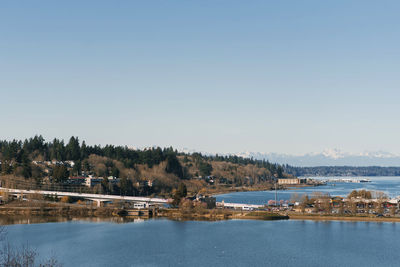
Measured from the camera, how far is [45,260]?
125 feet

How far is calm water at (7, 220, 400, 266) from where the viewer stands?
39.5m

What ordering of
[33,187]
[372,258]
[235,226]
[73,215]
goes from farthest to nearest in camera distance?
[33,187] → [73,215] → [235,226] → [372,258]

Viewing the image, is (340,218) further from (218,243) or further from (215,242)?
(218,243)

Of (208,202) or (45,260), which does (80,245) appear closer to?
(45,260)

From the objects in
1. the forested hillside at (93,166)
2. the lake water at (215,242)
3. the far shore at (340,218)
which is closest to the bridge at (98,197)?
the forested hillside at (93,166)

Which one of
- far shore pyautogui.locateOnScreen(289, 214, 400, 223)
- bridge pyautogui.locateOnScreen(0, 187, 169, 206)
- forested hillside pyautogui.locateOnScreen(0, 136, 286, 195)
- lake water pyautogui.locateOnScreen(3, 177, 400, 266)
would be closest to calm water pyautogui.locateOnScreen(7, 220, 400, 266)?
lake water pyautogui.locateOnScreen(3, 177, 400, 266)

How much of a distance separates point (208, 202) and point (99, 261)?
40.0 m

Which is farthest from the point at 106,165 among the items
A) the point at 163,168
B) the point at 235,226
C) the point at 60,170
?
the point at 235,226

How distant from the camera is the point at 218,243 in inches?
1843

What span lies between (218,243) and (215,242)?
64 cm

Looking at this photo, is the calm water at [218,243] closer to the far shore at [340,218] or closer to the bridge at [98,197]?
the far shore at [340,218]

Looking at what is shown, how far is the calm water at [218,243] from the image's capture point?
3947cm

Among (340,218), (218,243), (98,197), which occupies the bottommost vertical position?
(218,243)

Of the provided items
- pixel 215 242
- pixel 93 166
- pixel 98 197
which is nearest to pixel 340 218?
pixel 215 242
